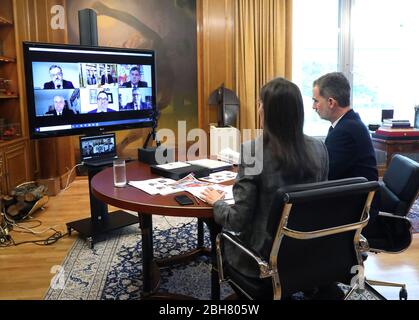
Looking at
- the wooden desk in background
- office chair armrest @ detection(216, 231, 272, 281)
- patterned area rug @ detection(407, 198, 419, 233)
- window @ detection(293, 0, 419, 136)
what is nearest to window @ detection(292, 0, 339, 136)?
window @ detection(293, 0, 419, 136)

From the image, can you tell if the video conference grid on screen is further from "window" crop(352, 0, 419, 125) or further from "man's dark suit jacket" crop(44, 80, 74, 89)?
"window" crop(352, 0, 419, 125)

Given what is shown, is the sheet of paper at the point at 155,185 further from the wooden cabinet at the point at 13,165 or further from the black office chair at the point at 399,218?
the wooden cabinet at the point at 13,165

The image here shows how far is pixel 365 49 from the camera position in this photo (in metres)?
5.07

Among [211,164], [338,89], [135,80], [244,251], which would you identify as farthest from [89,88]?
[244,251]

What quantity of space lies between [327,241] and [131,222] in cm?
216

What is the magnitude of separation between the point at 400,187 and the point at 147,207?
127 cm

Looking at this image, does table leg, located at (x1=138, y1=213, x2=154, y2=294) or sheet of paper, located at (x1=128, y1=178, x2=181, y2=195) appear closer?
sheet of paper, located at (x1=128, y1=178, x2=181, y2=195)

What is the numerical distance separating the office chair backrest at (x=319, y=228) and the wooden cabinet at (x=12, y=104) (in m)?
3.19

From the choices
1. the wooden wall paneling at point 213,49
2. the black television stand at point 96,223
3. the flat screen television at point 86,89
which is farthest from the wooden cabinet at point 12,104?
the wooden wall paneling at point 213,49

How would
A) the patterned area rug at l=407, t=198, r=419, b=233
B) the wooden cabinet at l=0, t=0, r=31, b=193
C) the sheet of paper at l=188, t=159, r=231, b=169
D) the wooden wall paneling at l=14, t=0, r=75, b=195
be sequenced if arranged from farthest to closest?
the wooden wall paneling at l=14, t=0, r=75, b=195, the wooden cabinet at l=0, t=0, r=31, b=193, the patterned area rug at l=407, t=198, r=419, b=233, the sheet of paper at l=188, t=159, r=231, b=169

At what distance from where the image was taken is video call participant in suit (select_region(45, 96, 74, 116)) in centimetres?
288

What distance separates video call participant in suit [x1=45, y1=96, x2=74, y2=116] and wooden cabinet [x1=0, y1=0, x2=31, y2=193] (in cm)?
116
